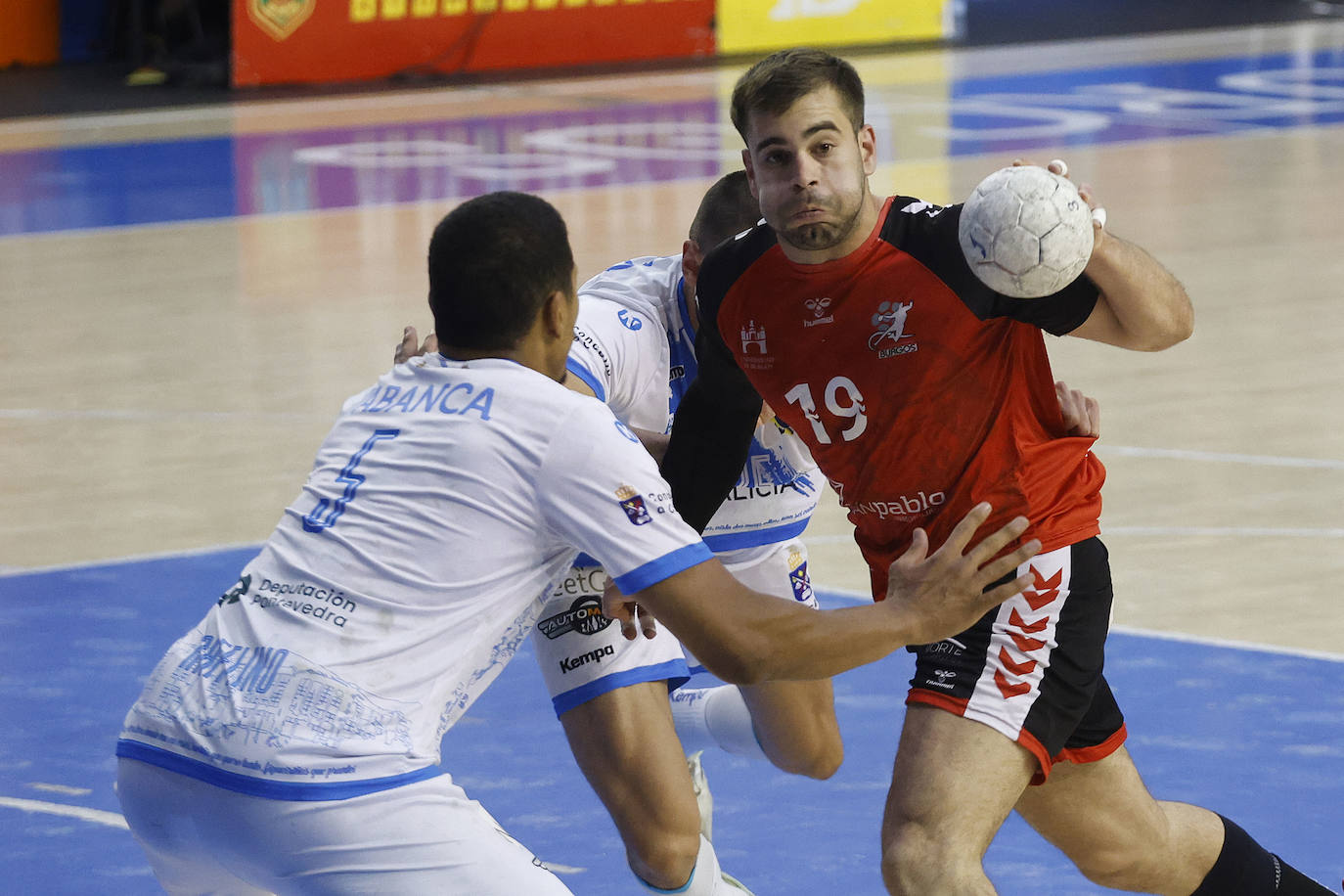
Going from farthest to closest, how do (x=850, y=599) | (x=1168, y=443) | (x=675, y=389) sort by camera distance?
(x=1168, y=443), (x=850, y=599), (x=675, y=389)

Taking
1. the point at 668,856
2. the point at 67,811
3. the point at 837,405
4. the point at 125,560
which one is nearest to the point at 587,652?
the point at 668,856

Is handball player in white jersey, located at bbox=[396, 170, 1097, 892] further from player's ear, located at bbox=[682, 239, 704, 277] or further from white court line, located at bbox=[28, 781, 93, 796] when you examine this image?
white court line, located at bbox=[28, 781, 93, 796]

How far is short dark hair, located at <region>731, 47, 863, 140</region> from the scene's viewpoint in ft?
14.6

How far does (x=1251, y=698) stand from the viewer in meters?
6.29

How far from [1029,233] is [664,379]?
1.79m

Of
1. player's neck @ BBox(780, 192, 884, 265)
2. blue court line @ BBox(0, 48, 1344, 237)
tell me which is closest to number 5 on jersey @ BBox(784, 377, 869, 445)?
player's neck @ BBox(780, 192, 884, 265)

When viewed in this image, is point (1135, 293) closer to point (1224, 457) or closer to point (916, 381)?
point (916, 381)

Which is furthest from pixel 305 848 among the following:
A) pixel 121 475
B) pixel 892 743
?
pixel 121 475

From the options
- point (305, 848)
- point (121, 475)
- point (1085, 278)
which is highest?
point (1085, 278)

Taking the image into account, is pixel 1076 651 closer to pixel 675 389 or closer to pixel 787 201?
pixel 787 201

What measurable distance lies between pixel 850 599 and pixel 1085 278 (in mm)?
3256

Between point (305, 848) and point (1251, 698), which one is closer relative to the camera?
point (305, 848)

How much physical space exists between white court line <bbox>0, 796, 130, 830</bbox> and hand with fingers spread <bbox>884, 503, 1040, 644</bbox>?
9.12 feet

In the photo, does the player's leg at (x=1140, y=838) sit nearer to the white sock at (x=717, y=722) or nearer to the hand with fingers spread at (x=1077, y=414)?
the hand with fingers spread at (x=1077, y=414)
